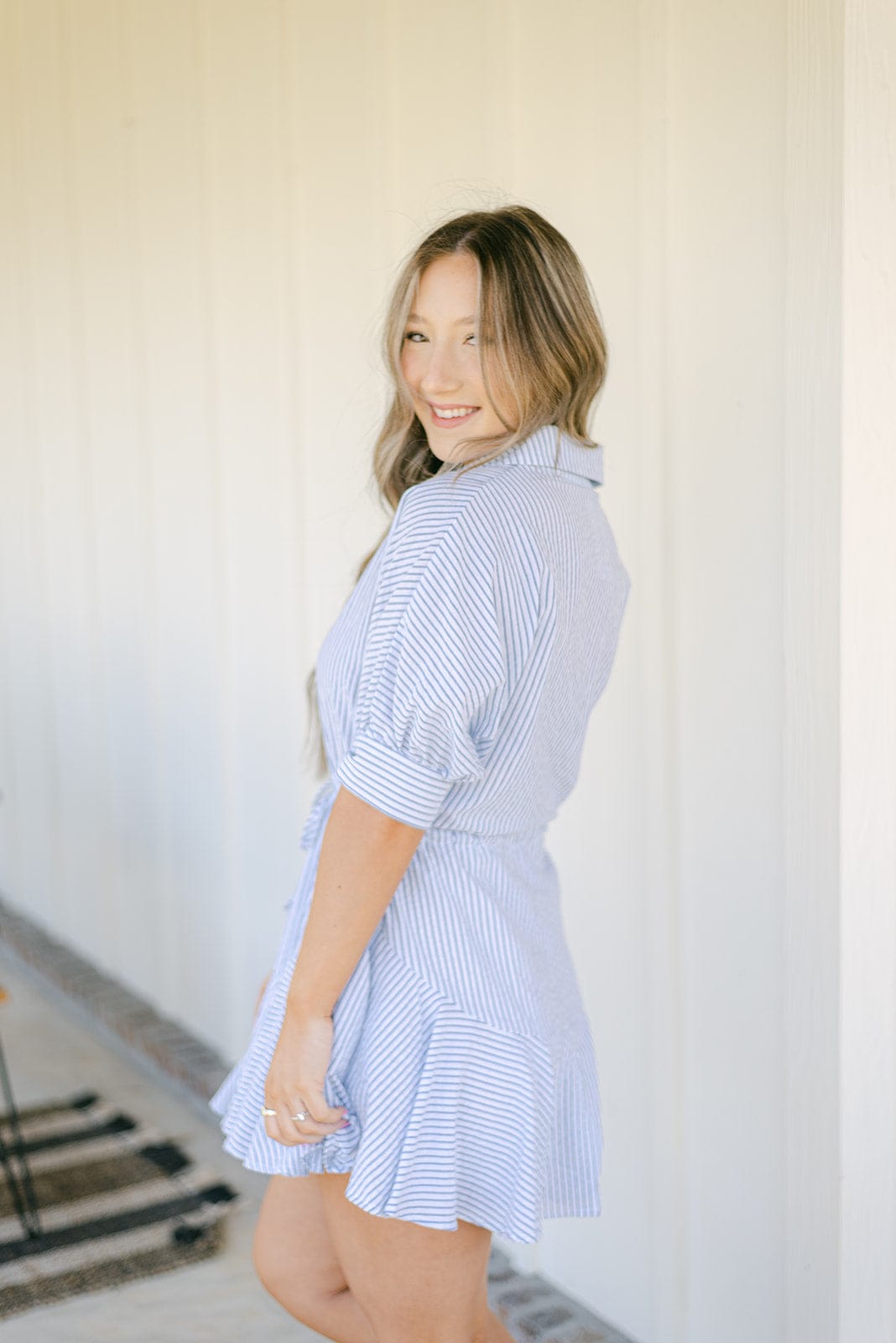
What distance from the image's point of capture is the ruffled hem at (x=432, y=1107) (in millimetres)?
1602

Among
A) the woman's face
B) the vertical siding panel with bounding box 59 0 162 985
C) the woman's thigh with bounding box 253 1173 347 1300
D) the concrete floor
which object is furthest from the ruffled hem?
the vertical siding panel with bounding box 59 0 162 985

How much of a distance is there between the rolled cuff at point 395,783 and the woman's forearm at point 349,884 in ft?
0.05

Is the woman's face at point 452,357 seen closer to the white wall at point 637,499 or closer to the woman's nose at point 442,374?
the woman's nose at point 442,374

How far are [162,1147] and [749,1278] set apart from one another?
5.98 ft

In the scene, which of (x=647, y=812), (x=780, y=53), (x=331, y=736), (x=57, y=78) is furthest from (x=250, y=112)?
(x=331, y=736)

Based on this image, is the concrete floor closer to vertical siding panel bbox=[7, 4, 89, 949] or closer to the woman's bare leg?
vertical siding panel bbox=[7, 4, 89, 949]

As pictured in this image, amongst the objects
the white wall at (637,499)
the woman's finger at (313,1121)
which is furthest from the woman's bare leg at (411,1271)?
the white wall at (637,499)

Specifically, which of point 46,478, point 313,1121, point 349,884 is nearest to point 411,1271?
point 313,1121

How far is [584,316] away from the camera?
1689mm

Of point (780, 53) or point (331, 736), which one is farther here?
point (780, 53)

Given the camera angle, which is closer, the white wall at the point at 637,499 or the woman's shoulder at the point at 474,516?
the woman's shoulder at the point at 474,516

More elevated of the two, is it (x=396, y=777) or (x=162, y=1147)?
(x=396, y=777)

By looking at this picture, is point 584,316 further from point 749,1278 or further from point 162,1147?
point 162,1147

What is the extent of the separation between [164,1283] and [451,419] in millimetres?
2176
